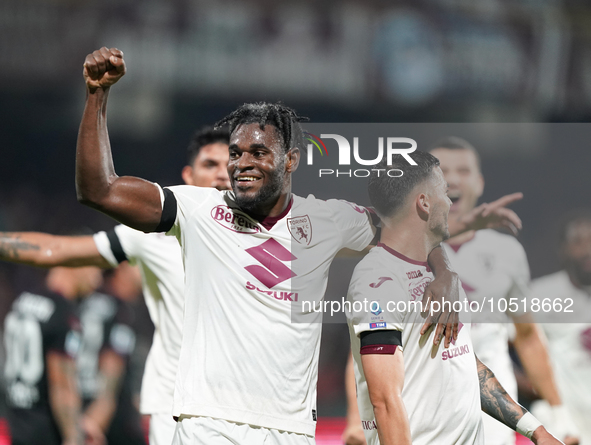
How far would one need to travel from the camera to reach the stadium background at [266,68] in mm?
13750

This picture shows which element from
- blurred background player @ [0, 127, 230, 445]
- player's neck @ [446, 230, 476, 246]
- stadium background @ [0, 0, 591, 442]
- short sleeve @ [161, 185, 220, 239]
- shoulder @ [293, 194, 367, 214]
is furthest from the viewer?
stadium background @ [0, 0, 591, 442]

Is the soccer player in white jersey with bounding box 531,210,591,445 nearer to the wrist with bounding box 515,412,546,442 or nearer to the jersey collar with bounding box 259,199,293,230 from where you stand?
the wrist with bounding box 515,412,546,442

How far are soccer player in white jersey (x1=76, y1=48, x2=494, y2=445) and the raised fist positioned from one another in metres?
0.39

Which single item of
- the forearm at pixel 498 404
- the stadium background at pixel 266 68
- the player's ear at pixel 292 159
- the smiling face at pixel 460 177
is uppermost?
the stadium background at pixel 266 68

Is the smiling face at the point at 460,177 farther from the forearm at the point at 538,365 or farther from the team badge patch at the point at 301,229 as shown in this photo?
the team badge patch at the point at 301,229

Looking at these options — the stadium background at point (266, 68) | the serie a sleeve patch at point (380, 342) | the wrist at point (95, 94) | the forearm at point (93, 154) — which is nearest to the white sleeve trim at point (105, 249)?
the forearm at point (93, 154)

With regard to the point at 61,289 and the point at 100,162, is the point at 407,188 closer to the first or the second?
the point at 100,162

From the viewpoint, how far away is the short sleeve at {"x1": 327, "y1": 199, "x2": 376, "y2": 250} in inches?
136

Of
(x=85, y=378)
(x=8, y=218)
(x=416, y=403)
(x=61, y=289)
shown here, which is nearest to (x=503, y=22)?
(x=8, y=218)

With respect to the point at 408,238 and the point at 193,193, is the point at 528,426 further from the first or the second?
the point at 193,193

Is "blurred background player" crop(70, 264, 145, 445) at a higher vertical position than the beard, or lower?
lower

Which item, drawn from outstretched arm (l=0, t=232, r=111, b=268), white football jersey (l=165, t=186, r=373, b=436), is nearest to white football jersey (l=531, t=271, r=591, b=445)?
white football jersey (l=165, t=186, r=373, b=436)

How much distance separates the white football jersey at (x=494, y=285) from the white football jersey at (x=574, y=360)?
1.84ft

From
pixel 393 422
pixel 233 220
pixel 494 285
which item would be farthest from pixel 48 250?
pixel 494 285
